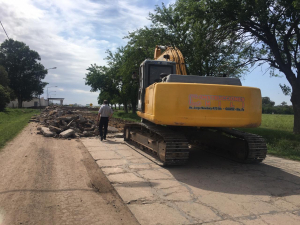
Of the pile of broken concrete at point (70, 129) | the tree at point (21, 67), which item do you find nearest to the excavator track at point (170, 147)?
the pile of broken concrete at point (70, 129)

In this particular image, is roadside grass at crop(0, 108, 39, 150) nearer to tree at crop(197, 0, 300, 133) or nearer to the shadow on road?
the shadow on road

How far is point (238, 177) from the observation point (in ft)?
17.8

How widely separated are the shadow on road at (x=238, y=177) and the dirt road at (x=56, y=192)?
177 cm

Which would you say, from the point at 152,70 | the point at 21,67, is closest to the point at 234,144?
the point at 152,70

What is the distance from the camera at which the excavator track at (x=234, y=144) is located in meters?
6.39

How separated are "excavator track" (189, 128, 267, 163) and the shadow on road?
24cm

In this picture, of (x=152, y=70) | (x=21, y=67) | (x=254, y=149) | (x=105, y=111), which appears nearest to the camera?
(x=254, y=149)

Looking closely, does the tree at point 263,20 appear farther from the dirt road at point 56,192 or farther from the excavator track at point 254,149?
the dirt road at point 56,192

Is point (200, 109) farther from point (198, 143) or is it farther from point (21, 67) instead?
point (21, 67)

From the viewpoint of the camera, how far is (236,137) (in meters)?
7.17

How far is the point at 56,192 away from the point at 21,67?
56267mm

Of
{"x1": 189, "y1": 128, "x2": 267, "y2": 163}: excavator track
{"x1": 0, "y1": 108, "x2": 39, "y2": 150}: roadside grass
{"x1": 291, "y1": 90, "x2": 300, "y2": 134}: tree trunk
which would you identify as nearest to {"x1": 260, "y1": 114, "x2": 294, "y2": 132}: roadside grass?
{"x1": 291, "y1": 90, "x2": 300, "y2": 134}: tree trunk

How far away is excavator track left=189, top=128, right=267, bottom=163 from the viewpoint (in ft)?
21.0

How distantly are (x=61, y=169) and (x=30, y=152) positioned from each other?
94.8 inches
